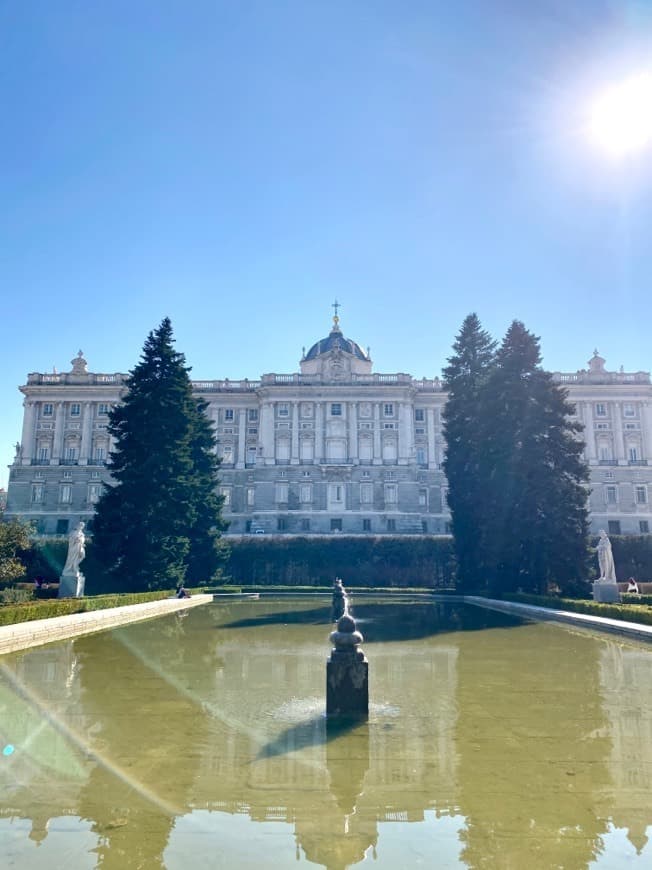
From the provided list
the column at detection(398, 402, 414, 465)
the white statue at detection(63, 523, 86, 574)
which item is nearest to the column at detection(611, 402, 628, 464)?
the column at detection(398, 402, 414, 465)

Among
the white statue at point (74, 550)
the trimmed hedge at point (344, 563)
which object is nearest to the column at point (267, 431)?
the trimmed hedge at point (344, 563)

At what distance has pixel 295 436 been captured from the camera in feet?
A: 209

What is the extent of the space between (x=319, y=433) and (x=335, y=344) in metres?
10.0

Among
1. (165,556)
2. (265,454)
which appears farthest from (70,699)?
(265,454)

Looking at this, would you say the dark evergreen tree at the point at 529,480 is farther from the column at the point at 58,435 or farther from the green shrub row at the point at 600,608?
the column at the point at 58,435

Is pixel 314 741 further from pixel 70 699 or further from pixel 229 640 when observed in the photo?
pixel 229 640

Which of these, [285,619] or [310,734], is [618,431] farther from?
[310,734]

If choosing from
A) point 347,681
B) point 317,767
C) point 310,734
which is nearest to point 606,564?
point 347,681

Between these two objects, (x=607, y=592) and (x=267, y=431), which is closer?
(x=607, y=592)

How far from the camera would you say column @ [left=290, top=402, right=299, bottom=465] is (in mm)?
62875

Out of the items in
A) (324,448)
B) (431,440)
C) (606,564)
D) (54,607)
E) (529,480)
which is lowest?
(54,607)

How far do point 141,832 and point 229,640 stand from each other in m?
10.3

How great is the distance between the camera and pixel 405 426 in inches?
2509

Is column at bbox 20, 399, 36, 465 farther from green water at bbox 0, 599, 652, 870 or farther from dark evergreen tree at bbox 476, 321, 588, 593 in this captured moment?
green water at bbox 0, 599, 652, 870
